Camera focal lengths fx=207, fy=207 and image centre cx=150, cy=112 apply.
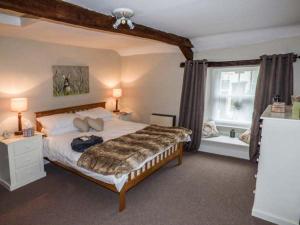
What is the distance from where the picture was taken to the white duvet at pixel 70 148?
2434 mm

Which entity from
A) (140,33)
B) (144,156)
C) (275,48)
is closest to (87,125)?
(144,156)

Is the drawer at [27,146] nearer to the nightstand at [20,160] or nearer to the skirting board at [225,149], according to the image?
the nightstand at [20,160]

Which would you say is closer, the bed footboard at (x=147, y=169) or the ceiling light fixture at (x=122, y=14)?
the ceiling light fixture at (x=122, y=14)

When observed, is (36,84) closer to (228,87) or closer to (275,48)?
(228,87)

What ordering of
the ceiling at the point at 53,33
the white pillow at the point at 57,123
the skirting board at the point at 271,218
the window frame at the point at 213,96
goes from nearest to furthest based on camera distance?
1. the skirting board at the point at 271,218
2. the ceiling at the point at 53,33
3. the white pillow at the point at 57,123
4. the window frame at the point at 213,96

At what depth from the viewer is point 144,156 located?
265cm

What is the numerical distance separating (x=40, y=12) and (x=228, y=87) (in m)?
3.63

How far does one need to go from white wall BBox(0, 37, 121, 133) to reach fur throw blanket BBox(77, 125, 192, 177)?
64.4 inches

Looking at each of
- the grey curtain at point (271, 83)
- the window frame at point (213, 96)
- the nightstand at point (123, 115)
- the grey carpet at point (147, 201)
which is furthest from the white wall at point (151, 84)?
the grey carpet at point (147, 201)

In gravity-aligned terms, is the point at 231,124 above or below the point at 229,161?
above

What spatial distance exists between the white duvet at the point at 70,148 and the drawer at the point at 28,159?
0.48 feet

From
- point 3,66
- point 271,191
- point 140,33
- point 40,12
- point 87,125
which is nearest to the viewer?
point 40,12

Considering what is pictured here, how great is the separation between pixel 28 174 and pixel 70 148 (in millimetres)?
826

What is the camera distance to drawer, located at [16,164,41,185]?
297 centimetres
